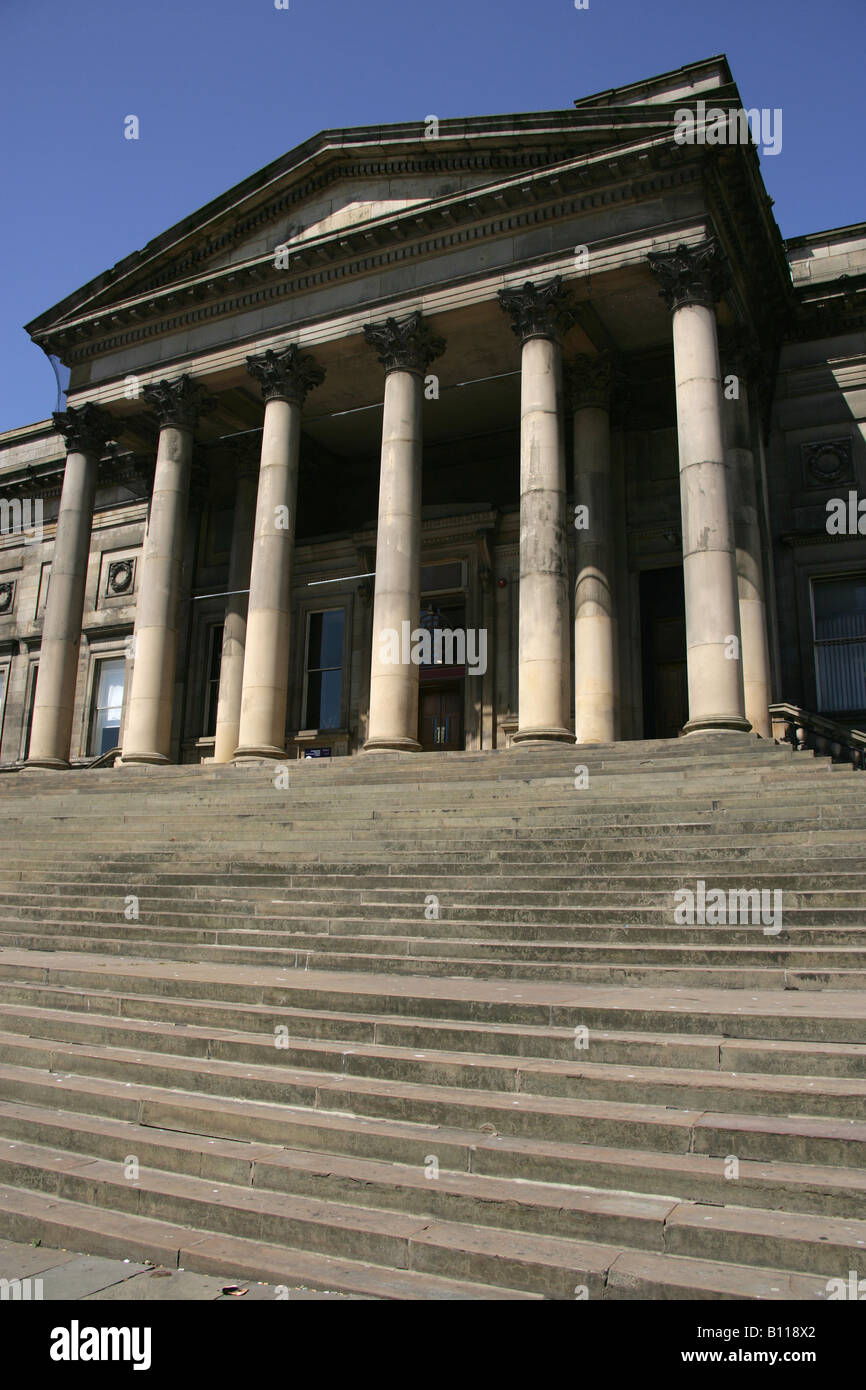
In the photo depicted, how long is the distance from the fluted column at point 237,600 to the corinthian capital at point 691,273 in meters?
11.9

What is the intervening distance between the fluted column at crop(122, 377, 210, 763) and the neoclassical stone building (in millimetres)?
74

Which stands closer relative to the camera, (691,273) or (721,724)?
(721,724)

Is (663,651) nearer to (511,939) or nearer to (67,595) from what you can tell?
(67,595)

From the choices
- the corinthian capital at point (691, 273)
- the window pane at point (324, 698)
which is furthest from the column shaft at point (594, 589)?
Result: the window pane at point (324, 698)

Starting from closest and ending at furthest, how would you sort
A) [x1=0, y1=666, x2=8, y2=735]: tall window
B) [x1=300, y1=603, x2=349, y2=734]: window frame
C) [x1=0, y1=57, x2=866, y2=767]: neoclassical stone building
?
[x1=0, y1=57, x2=866, y2=767]: neoclassical stone building
[x1=300, y1=603, x2=349, y2=734]: window frame
[x1=0, y1=666, x2=8, y2=735]: tall window

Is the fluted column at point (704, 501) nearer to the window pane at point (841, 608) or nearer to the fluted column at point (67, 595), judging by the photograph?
the window pane at point (841, 608)

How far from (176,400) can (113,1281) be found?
20.8 metres

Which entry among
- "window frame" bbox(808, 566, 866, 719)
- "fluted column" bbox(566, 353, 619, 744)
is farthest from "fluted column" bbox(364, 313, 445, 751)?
"window frame" bbox(808, 566, 866, 719)

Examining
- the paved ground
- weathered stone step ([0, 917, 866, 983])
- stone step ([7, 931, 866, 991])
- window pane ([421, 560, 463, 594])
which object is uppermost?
window pane ([421, 560, 463, 594])

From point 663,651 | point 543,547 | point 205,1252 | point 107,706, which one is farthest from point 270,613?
point 205,1252

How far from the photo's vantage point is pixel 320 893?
11.5 m

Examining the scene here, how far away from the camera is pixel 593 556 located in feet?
68.2

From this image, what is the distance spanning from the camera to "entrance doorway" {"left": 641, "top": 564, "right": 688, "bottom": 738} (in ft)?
72.7

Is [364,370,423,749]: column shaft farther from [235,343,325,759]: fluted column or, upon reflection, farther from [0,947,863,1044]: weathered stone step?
[0,947,863,1044]: weathered stone step
